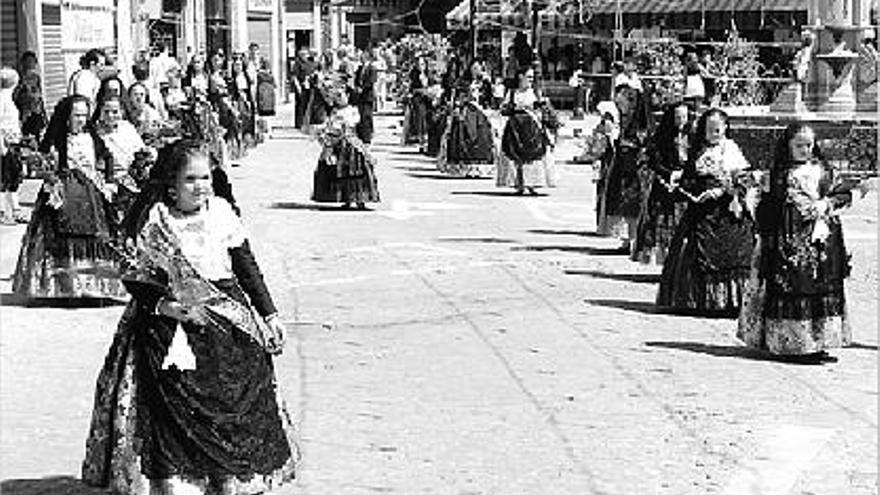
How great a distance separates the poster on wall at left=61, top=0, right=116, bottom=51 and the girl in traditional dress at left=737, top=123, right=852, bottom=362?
1981 centimetres

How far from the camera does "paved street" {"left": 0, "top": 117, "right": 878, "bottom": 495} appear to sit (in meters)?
8.59

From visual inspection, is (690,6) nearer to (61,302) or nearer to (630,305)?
(630,305)

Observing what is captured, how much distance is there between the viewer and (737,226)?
1337cm

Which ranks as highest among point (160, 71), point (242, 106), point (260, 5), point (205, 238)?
point (260, 5)

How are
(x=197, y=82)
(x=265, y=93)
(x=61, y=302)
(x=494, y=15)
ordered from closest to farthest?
1. (x=61, y=302)
2. (x=197, y=82)
3. (x=265, y=93)
4. (x=494, y=15)

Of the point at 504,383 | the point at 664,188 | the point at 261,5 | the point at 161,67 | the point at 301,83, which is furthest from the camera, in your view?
the point at 261,5

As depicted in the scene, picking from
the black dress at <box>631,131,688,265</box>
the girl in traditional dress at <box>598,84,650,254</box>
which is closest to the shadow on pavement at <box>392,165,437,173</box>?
the girl in traditional dress at <box>598,84,650,254</box>

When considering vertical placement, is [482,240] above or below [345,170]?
below

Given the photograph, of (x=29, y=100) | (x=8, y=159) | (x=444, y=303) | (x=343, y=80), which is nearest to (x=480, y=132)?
(x=343, y=80)

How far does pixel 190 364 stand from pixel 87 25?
24.8 meters

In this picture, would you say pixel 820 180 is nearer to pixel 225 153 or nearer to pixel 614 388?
pixel 614 388

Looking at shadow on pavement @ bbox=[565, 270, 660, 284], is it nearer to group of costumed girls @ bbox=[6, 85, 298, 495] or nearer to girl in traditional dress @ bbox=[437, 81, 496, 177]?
group of costumed girls @ bbox=[6, 85, 298, 495]

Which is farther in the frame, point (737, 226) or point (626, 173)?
point (626, 173)

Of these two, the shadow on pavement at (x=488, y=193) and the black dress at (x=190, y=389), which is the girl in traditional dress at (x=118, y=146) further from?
the shadow on pavement at (x=488, y=193)
